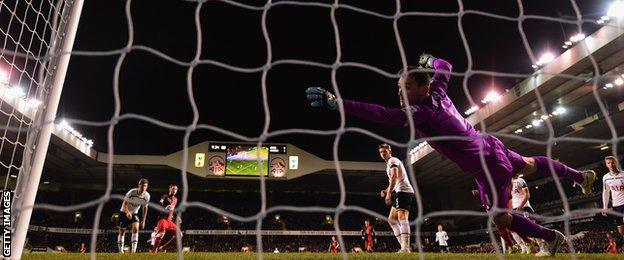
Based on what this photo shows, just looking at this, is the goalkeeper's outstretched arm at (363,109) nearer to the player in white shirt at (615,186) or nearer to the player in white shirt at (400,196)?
the player in white shirt at (400,196)

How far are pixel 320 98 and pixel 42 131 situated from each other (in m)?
1.79

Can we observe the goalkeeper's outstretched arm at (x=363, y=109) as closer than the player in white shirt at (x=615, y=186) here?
Yes

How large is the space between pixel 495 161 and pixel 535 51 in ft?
52.2

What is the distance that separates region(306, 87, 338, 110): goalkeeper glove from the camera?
3.10 metres

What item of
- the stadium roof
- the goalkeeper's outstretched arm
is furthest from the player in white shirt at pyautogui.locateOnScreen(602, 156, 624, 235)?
the goalkeeper's outstretched arm

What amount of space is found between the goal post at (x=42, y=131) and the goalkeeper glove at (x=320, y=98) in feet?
4.74

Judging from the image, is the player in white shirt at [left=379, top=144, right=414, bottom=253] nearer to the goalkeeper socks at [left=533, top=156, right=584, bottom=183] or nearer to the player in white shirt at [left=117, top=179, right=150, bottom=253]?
the goalkeeper socks at [left=533, top=156, right=584, bottom=183]

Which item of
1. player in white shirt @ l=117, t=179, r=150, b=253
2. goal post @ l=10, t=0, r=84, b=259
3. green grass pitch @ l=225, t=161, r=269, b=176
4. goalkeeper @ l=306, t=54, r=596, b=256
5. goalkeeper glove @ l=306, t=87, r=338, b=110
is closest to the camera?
goal post @ l=10, t=0, r=84, b=259

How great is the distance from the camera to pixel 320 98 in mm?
3121

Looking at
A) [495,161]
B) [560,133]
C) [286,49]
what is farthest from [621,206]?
[560,133]

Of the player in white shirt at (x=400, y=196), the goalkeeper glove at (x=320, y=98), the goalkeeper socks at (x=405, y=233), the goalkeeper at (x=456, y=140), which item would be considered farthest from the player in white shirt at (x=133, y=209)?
the goalkeeper glove at (x=320, y=98)

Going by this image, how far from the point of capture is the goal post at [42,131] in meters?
2.77

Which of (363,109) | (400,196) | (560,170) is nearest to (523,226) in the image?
(560,170)

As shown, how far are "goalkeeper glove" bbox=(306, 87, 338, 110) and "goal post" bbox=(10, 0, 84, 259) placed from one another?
56.9 inches
